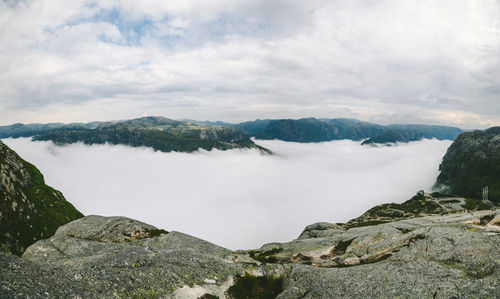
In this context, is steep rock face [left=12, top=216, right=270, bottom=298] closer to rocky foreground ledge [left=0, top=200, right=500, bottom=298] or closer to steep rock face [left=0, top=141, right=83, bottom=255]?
rocky foreground ledge [left=0, top=200, right=500, bottom=298]

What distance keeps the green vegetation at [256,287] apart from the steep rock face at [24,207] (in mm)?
124999

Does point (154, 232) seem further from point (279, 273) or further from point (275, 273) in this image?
point (279, 273)

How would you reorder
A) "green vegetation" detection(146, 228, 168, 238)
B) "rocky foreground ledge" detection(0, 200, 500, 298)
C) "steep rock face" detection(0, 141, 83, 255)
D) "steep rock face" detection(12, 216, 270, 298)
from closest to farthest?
"rocky foreground ledge" detection(0, 200, 500, 298) → "steep rock face" detection(12, 216, 270, 298) → "green vegetation" detection(146, 228, 168, 238) → "steep rock face" detection(0, 141, 83, 255)

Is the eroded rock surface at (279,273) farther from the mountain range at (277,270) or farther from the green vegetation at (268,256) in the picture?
the green vegetation at (268,256)

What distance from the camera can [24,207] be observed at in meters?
132

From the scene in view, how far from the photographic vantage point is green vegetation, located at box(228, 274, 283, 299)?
35719 mm

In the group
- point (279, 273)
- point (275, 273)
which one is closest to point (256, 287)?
point (275, 273)

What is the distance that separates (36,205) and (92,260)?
492ft

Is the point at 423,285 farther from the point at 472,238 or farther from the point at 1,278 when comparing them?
the point at 1,278

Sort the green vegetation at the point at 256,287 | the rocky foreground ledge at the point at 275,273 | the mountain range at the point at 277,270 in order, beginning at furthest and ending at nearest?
the green vegetation at the point at 256,287
the mountain range at the point at 277,270
the rocky foreground ledge at the point at 275,273

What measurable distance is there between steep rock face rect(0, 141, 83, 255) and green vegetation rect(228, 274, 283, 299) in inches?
4921

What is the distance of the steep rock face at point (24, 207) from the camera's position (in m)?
117

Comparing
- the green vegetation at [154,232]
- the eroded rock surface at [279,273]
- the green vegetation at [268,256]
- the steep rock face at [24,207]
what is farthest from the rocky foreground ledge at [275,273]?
the steep rock face at [24,207]

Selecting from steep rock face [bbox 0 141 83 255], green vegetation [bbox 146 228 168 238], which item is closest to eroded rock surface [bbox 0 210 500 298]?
green vegetation [bbox 146 228 168 238]
